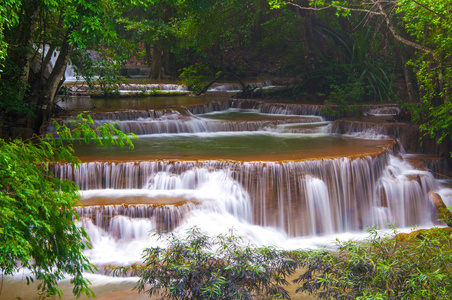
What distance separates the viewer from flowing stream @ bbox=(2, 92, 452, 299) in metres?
9.12

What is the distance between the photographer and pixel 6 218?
163 inches

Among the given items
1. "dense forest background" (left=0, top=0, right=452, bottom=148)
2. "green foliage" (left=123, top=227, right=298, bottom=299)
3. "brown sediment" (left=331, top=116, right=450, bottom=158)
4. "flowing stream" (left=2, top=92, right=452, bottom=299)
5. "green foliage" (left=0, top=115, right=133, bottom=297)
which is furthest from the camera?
"brown sediment" (left=331, top=116, right=450, bottom=158)

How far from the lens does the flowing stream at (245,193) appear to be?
9.12 metres

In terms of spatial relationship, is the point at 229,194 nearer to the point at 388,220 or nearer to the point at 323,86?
the point at 388,220

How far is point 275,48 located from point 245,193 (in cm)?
1825

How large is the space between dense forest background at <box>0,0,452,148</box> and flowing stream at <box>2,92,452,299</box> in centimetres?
173

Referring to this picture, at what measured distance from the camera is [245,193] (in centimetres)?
1064

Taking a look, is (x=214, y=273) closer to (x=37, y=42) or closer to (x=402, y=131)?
(x=37, y=42)

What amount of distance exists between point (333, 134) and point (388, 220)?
Result: 4.75 metres

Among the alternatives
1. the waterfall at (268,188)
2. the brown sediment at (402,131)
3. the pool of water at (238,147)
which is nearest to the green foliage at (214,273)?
the waterfall at (268,188)

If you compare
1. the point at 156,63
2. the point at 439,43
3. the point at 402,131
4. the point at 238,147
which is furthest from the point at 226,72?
the point at 439,43

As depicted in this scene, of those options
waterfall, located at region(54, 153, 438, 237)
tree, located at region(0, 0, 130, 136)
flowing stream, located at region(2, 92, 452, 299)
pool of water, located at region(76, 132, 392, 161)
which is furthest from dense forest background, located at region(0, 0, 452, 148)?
waterfall, located at region(54, 153, 438, 237)

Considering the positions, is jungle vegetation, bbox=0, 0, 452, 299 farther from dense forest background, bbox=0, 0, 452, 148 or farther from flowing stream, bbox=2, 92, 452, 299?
flowing stream, bbox=2, 92, 452, 299

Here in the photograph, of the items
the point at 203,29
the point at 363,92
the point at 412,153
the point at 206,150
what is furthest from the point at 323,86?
the point at 206,150
